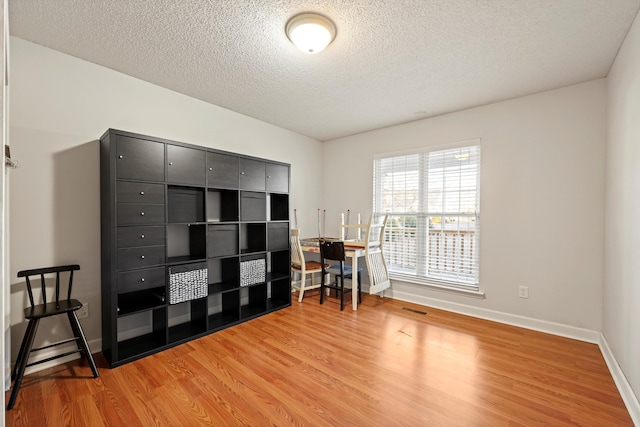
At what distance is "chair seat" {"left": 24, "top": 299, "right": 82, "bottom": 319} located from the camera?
6.64 feet

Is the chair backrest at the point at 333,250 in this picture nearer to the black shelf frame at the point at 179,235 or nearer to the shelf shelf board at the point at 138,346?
the black shelf frame at the point at 179,235

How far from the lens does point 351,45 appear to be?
232 centimetres

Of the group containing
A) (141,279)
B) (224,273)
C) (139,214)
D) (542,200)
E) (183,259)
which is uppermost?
(542,200)

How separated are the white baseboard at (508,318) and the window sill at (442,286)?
6.1 inches

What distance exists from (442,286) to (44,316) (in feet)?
12.8

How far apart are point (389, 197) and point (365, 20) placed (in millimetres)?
2662

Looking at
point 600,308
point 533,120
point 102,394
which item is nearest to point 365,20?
point 533,120

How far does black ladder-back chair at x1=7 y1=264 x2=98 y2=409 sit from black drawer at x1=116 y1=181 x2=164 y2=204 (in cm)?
67

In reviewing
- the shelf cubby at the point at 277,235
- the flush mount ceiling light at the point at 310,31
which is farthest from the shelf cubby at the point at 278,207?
the flush mount ceiling light at the point at 310,31

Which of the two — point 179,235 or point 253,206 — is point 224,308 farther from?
point 253,206

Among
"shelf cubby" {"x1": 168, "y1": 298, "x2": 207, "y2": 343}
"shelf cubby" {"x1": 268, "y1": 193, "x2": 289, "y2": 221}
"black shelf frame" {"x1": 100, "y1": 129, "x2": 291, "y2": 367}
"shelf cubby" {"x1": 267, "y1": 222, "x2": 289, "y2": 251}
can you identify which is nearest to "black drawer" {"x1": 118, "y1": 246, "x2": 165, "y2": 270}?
"black shelf frame" {"x1": 100, "y1": 129, "x2": 291, "y2": 367}

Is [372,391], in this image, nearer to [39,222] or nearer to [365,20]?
[365,20]

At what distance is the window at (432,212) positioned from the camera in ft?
11.9

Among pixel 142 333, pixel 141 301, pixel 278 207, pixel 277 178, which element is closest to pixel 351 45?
pixel 277 178
